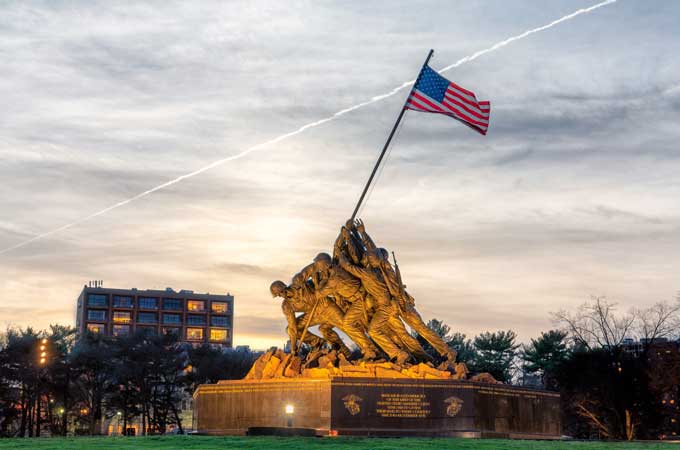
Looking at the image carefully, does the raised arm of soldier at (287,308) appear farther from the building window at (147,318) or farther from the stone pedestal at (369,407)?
the building window at (147,318)

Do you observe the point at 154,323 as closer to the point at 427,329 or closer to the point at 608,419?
the point at 608,419

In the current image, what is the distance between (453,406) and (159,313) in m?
138

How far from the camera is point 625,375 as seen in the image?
2667 inches

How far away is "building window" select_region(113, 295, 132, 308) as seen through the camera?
16175cm

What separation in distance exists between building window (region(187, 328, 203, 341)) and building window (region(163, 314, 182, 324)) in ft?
8.79

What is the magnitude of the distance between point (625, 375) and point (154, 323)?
4312 inches

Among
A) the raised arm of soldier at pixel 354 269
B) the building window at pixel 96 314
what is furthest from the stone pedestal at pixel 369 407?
the building window at pixel 96 314

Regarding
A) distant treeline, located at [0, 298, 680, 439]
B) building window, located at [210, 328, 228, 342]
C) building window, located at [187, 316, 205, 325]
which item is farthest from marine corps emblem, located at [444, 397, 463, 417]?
building window, located at [210, 328, 228, 342]

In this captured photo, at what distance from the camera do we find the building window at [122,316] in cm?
16062

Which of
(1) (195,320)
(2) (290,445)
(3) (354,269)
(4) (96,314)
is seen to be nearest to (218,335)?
(1) (195,320)

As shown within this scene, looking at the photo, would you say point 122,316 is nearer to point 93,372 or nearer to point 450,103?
point 93,372

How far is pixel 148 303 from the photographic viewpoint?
537ft

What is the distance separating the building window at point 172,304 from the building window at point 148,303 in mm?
1664

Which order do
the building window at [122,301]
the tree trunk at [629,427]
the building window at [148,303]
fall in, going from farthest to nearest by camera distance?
the building window at [148,303], the building window at [122,301], the tree trunk at [629,427]
